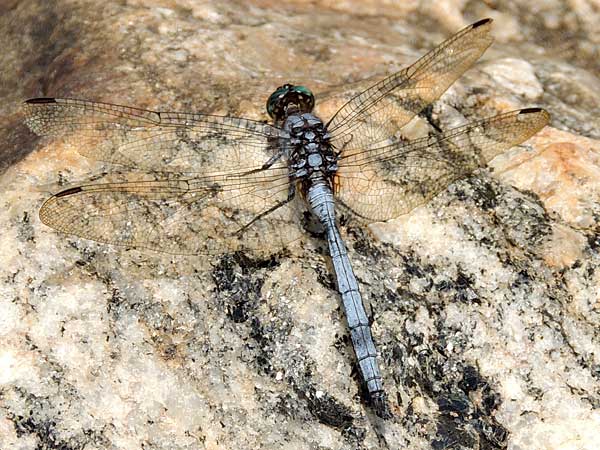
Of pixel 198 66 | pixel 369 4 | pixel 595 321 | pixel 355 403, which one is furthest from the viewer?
pixel 369 4

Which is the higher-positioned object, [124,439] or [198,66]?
[198,66]

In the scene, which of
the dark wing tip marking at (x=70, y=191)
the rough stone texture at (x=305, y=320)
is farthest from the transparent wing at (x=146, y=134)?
the dark wing tip marking at (x=70, y=191)

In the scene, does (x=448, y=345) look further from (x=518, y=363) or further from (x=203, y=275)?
(x=203, y=275)

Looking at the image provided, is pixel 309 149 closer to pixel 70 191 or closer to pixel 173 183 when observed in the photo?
pixel 173 183

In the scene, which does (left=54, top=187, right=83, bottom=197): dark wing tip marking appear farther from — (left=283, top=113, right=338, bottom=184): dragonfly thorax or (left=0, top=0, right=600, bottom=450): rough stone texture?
(left=283, top=113, right=338, bottom=184): dragonfly thorax

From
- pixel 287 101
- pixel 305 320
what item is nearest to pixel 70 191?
pixel 305 320

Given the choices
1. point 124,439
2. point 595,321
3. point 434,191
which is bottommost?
point 124,439

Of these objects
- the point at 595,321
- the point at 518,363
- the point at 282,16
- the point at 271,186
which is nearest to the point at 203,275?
the point at 271,186

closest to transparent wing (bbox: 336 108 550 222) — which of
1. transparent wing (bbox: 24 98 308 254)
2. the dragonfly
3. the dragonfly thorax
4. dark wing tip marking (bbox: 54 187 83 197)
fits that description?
the dragonfly
